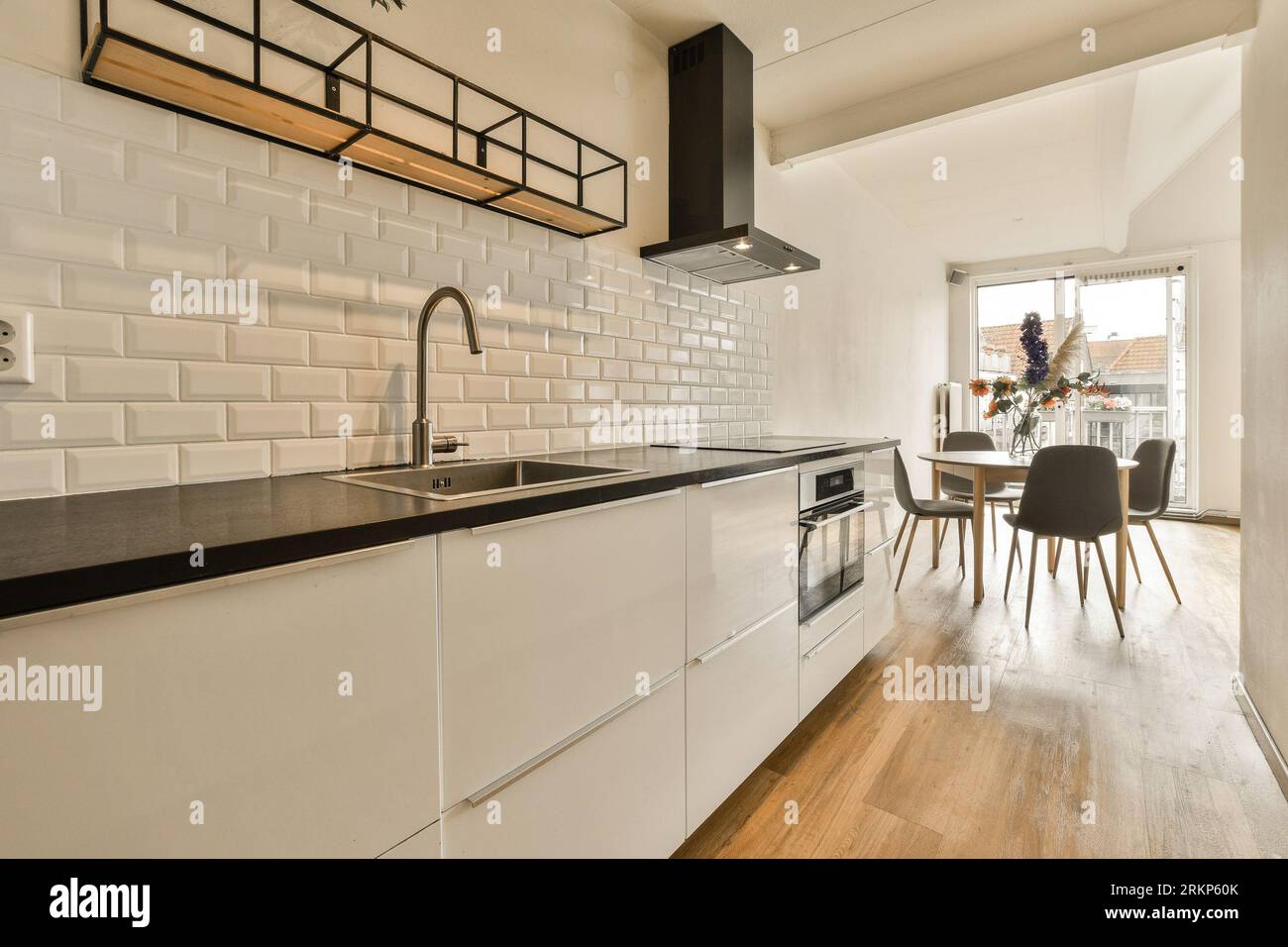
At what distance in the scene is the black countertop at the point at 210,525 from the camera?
1.92 ft

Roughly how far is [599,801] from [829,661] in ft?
4.14

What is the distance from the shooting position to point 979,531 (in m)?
3.40

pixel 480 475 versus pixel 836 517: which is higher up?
pixel 480 475

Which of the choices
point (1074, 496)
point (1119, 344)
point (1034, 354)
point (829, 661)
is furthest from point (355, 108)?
point (1119, 344)

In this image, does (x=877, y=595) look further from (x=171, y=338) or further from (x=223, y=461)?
(x=171, y=338)

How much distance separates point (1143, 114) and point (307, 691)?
5.34 m

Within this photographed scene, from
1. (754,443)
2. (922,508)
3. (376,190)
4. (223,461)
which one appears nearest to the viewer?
(223,461)

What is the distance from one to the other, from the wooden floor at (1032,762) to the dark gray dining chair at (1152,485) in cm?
61

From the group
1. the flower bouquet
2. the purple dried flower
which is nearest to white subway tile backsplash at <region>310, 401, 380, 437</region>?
the flower bouquet

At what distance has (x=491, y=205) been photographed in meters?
1.75

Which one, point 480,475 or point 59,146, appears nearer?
point 59,146

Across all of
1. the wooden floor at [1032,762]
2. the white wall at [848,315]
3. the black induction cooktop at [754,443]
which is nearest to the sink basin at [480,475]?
the black induction cooktop at [754,443]
